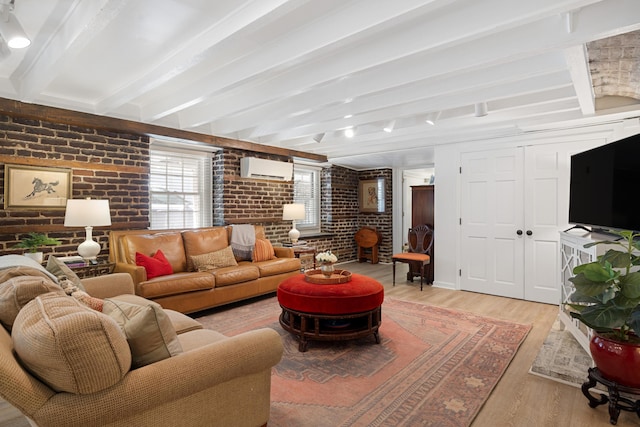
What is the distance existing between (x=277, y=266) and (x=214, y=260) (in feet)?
2.77

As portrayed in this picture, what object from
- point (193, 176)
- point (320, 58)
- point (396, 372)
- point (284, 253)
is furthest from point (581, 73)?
point (193, 176)

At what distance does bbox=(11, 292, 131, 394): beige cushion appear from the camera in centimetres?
117

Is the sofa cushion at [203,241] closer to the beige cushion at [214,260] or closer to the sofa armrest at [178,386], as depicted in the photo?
the beige cushion at [214,260]

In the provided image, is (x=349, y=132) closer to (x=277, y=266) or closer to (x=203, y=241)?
(x=277, y=266)

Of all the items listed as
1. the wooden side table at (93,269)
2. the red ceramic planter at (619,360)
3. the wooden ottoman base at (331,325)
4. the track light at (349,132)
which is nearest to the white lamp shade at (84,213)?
the wooden side table at (93,269)

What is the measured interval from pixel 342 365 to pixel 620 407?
68.5 inches

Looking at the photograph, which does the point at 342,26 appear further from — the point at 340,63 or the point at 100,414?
the point at 100,414

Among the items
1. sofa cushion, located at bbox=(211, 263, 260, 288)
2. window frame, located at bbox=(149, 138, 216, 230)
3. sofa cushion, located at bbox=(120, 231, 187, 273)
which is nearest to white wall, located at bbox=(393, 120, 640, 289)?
sofa cushion, located at bbox=(211, 263, 260, 288)

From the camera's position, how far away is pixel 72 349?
1.17m

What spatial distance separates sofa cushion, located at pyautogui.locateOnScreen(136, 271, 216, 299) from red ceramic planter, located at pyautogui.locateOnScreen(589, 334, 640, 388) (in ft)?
11.4

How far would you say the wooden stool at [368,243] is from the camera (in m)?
7.64

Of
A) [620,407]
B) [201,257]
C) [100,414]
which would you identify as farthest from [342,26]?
[201,257]

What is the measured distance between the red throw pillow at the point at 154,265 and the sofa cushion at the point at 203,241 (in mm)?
426

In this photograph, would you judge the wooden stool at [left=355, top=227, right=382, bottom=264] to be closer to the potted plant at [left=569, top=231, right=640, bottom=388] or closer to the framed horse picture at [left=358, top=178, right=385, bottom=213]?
the framed horse picture at [left=358, top=178, right=385, bottom=213]
